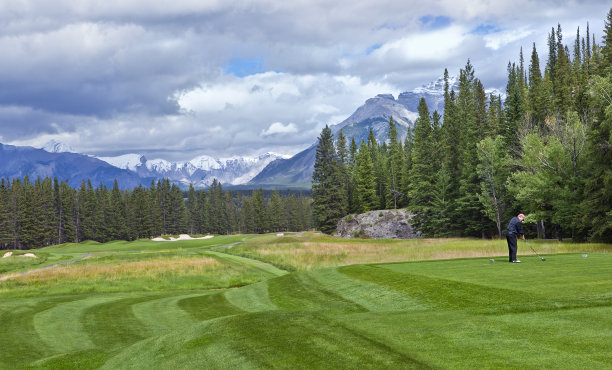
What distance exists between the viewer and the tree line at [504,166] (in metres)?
38.2

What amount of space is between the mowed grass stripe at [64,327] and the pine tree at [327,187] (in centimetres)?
6726

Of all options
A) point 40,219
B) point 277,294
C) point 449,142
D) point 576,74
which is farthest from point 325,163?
point 40,219

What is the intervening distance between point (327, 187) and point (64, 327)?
72972mm

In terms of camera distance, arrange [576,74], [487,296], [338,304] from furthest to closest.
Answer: [576,74] → [338,304] → [487,296]

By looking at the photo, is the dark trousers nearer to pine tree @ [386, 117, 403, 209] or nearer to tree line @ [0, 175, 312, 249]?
pine tree @ [386, 117, 403, 209]

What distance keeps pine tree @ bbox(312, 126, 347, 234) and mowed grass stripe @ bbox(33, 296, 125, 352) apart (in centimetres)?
6726

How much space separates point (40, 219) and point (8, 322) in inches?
4619

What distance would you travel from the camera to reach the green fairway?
8.20m

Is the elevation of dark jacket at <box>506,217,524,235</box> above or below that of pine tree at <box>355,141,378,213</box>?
below

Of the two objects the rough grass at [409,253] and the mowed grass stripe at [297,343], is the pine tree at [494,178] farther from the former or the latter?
the mowed grass stripe at [297,343]

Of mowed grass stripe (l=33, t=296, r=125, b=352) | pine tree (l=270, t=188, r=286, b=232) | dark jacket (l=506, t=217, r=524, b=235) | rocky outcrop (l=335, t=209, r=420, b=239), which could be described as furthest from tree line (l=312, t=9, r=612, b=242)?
pine tree (l=270, t=188, r=286, b=232)

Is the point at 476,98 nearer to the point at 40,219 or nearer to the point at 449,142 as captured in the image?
the point at 449,142

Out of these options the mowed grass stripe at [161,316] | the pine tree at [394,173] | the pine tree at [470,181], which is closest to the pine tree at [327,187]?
the pine tree at [394,173]

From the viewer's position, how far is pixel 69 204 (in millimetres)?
128500
